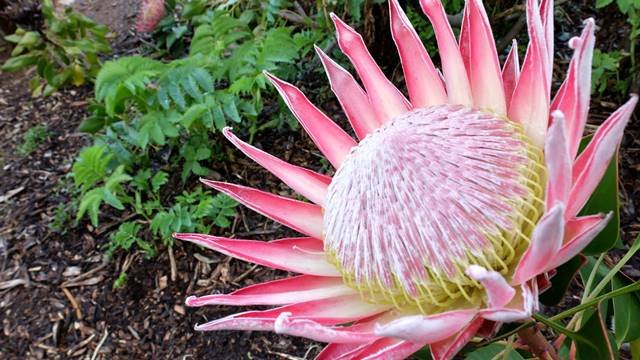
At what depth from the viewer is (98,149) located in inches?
83.5

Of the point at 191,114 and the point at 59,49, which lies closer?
the point at 191,114

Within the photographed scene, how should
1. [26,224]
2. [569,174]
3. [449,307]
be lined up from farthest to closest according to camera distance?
[26,224] < [449,307] < [569,174]

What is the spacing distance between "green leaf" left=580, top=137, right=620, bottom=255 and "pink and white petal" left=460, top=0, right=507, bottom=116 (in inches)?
7.2

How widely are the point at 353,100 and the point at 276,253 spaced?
30cm

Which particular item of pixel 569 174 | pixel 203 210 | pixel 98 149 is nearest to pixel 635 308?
pixel 569 174

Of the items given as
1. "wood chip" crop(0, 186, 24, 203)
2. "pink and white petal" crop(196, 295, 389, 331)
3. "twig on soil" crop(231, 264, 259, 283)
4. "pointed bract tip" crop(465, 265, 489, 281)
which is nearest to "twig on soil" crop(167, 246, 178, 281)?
"twig on soil" crop(231, 264, 259, 283)

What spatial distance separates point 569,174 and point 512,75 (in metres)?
0.31

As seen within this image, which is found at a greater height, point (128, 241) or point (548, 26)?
point (548, 26)

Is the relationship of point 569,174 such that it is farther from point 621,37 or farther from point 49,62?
point 49,62

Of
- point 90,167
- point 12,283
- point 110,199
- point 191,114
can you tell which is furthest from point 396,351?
point 12,283

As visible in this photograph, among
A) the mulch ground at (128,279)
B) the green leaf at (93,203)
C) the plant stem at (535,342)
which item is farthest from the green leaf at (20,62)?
the plant stem at (535,342)

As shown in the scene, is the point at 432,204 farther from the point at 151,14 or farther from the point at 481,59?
the point at 151,14

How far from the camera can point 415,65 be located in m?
1.00

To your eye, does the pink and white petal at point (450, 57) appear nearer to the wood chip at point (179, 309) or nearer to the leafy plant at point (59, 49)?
the wood chip at point (179, 309)
